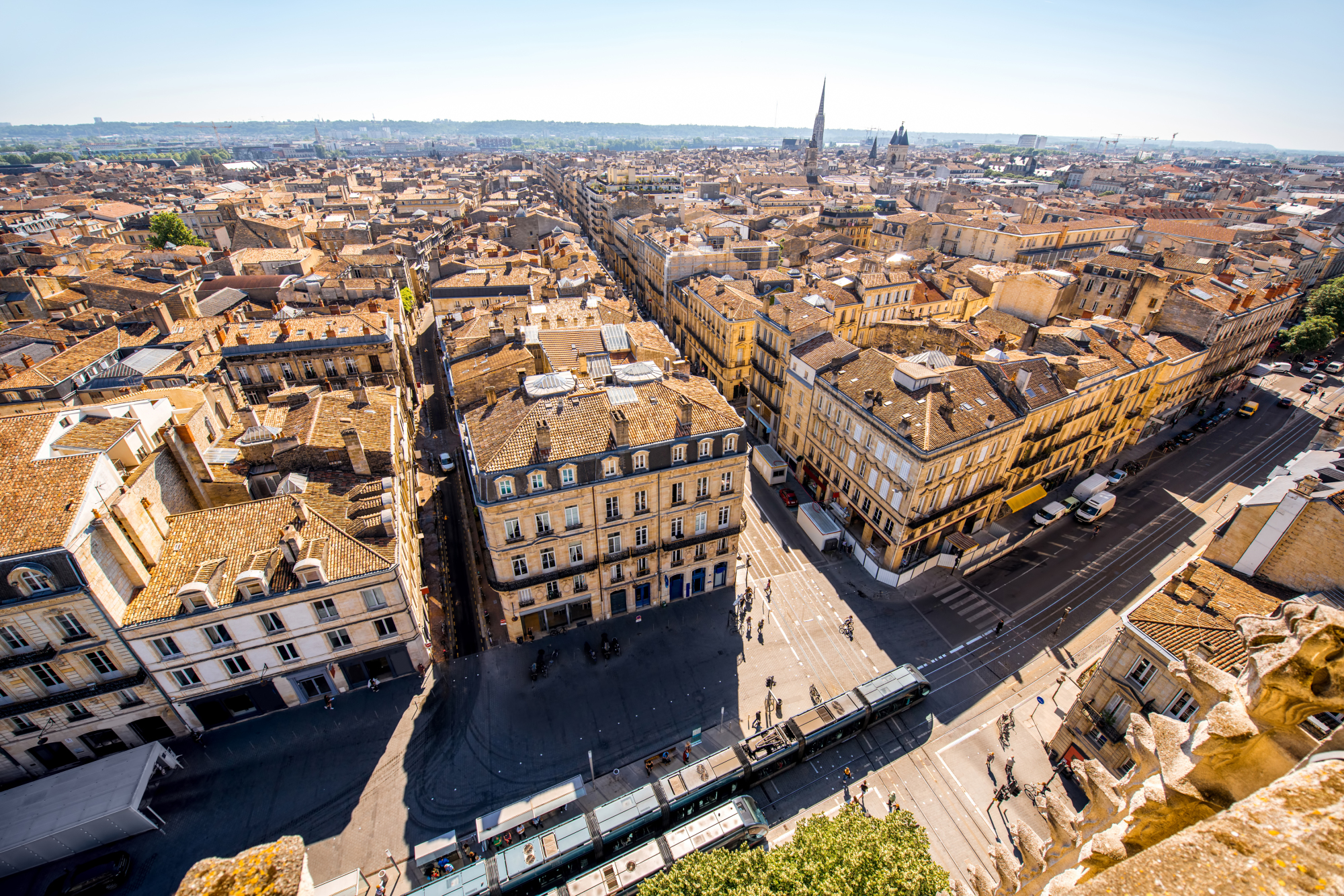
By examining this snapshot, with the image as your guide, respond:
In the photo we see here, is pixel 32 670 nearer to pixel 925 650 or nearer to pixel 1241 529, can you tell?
pixel 925 650

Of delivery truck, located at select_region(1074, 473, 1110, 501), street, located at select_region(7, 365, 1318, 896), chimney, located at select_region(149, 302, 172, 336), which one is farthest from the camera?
chimney, located at select_region(149, 302, 172, 336)

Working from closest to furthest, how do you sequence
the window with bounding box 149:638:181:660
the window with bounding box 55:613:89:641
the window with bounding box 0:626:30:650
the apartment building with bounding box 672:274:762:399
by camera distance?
the window with bounding box 0:626:30:650
the window with bounding box 55:613:89:641
the window with bounding box 149:638:181:660
the apartment building with bounding box 672:274:762:399

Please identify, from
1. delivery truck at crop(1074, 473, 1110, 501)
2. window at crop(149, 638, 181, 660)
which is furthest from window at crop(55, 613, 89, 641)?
delivery truck at crop(1074, 473, 1110, 501)

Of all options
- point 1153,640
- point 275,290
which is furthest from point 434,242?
point 1153,640

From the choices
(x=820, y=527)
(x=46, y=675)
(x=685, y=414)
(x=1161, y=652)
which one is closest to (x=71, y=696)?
(x=46, y=675)

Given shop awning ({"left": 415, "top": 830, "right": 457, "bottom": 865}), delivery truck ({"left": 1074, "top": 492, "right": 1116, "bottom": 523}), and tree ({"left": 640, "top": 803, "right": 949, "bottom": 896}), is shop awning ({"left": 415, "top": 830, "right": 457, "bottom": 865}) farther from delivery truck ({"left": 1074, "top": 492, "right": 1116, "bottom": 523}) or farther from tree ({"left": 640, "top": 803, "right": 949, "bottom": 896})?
delivery truck ({"left": 1074, "top": 492, "right": 1116, "bottom": 523})

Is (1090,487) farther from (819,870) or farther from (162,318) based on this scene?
(162,318)

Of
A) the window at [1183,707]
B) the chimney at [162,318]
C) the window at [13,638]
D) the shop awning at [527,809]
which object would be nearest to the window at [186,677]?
the window at [13,638]
